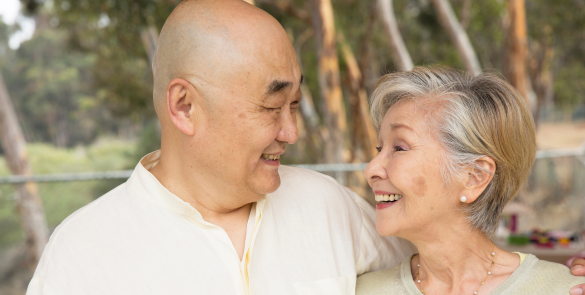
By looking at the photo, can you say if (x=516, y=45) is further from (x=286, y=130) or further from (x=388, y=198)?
(x=286, y=130)

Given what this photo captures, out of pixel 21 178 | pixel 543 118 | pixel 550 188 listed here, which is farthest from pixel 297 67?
pixel 543 118

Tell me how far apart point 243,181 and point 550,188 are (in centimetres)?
723

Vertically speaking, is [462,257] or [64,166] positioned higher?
[462,257]

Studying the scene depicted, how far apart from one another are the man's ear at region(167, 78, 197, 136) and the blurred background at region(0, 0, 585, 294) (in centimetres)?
86

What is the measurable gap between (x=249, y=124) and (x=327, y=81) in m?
6.37

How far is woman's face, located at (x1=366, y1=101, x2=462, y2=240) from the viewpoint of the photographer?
1611 mm

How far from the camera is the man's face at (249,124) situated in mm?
1550

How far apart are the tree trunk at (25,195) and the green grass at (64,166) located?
0.14 m

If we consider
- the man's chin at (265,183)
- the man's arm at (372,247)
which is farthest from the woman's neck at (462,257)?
the man's chin at (265,183)

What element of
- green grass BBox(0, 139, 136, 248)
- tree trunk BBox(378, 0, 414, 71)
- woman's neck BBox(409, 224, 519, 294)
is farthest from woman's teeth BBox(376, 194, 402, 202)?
tree trunk BBox(378, 0, 414, 71)

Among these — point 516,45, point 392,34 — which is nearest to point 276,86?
point 392,34

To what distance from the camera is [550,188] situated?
7.62 m

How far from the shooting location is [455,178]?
160cm

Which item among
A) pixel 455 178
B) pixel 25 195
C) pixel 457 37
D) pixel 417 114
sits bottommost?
pixel 25 195
